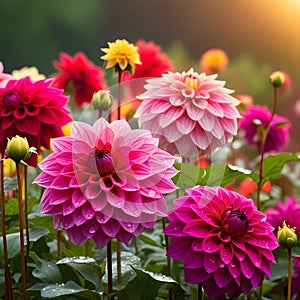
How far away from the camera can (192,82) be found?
0.85 m

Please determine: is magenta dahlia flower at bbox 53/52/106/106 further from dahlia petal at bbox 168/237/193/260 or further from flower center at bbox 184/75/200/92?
dahlia petal at bbox 168/237/193/260

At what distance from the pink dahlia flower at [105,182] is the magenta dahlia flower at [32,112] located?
0.41ft

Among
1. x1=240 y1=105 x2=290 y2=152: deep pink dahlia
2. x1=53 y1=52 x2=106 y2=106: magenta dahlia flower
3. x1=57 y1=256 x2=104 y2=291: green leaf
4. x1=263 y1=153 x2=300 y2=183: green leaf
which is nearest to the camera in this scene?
x1=57 y1=256 x2=104 y2=291: green leaf

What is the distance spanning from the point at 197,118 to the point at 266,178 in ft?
0.76

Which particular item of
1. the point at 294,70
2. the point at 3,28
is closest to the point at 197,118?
the point at 294,70

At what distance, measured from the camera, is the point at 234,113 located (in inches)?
32.9

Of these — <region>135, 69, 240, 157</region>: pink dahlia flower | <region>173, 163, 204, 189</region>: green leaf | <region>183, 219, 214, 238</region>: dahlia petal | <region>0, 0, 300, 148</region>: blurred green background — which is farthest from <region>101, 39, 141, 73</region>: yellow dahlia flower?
<region>0, 0, 300, 148</region>: blurred green background

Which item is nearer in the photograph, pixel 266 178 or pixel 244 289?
pixel 244 289

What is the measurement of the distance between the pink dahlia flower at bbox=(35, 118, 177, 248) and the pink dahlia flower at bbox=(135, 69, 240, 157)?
0.10 m

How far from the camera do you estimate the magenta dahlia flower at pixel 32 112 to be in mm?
822

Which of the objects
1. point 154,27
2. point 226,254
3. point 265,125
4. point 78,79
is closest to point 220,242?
point 226,254

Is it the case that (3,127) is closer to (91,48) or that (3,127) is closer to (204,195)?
(204,195)

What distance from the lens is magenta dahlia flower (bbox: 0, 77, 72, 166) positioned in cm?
82

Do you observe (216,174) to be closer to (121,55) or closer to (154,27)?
(121,55)
